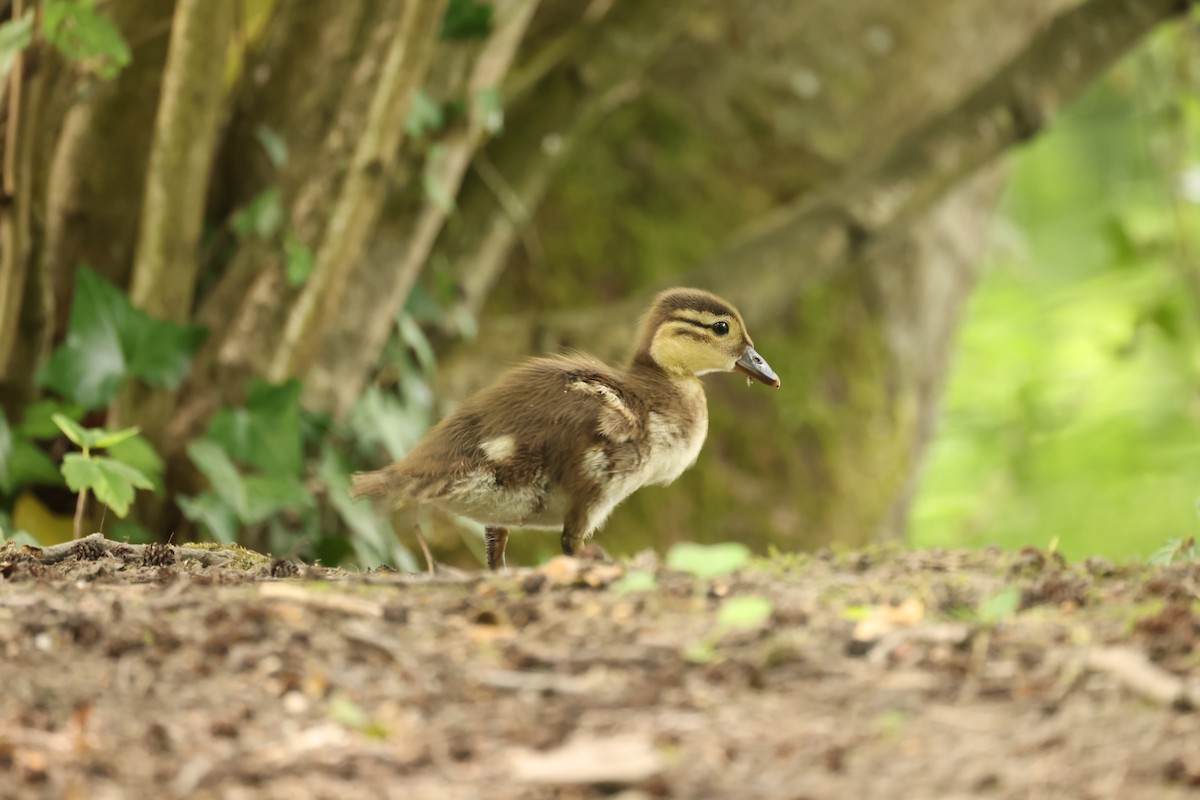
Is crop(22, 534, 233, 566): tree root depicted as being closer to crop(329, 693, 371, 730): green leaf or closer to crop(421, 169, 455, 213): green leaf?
crop(329, 693, 371, 730): green leaf

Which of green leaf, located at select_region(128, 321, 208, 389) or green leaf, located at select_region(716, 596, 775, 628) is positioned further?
green leaf, located at select_region(128, 321, 208, 389)

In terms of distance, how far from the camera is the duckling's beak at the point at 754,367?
5.45 meters

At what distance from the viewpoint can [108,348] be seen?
5734mm

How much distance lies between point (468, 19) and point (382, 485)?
8.09 ft

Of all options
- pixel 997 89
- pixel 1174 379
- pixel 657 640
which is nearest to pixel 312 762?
pixel 657 640

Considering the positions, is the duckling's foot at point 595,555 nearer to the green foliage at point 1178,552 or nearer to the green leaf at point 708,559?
the green leaf at point 708,559

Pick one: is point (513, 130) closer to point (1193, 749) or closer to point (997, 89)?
point (997, 89)

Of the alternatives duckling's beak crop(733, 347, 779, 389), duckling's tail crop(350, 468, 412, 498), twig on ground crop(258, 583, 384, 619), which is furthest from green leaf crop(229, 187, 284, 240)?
twig on ground crop(258, 583, 384, 619)

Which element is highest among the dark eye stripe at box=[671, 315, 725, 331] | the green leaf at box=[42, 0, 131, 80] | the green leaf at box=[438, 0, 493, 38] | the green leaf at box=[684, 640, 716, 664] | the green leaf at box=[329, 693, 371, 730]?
the green leaf at box=[438, 0, 493, 38]

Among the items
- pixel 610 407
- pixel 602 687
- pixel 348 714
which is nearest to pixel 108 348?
pixel 610 407

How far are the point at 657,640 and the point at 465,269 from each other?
4278mm

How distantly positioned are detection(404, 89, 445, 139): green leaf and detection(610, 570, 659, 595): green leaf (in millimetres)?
3237

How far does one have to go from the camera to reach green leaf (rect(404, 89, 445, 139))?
6.28 m

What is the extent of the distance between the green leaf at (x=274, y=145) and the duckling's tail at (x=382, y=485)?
77.4 inches
